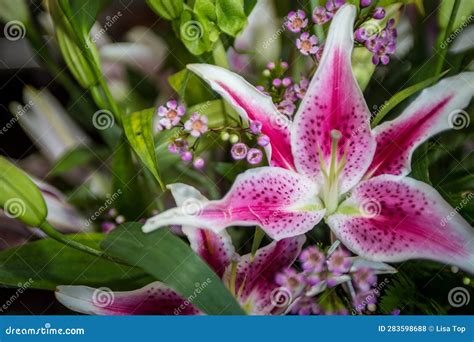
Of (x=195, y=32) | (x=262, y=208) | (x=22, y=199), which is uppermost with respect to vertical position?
(x=195, y=32)

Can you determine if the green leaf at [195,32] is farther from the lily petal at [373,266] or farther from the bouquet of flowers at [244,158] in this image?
the lily petal at [373,266]

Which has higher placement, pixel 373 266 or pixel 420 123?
pixel 420 123

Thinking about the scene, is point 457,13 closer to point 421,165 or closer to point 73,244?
point 421,165

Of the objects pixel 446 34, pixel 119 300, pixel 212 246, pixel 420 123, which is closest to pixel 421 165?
pixel 420 123

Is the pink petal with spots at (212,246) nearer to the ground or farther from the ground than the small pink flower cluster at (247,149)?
nearer to the ground

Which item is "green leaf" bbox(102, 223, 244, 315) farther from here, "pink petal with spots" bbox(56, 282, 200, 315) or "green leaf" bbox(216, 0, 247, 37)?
"green leaf" bbox(216, 0, 247, 37)

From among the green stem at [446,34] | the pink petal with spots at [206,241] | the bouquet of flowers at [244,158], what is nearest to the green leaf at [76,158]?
the bouquet of flowers at [244,158]

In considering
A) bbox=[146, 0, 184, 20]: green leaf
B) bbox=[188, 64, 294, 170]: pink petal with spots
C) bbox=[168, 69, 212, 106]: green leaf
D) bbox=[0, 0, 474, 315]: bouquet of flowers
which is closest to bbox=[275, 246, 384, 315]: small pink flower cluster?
bbox=[0, 0, 474, 315]: bouquet of flowers

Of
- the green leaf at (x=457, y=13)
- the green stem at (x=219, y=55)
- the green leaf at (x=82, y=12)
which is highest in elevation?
the green leaf at (x=82, y=12)
